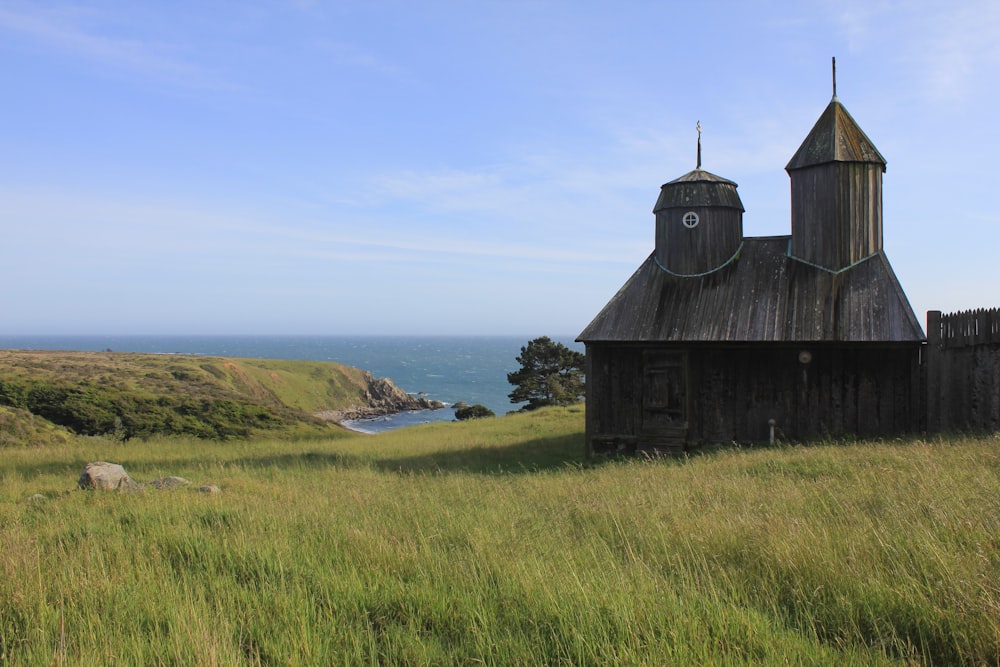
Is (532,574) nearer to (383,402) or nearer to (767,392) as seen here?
(767,392)

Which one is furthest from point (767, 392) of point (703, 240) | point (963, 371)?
point (703, 240)

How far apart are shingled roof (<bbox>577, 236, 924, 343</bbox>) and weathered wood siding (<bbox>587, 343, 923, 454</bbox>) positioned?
0.50 metres

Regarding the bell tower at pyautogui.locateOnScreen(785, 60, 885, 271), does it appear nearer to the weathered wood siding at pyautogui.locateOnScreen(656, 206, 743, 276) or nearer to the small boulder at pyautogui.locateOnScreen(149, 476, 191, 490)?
the weathered wood siding at pyautogui.locateOnScreen(656, 206, 743, 276)

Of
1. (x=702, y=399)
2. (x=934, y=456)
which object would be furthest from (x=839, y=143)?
(x=934, y=456)

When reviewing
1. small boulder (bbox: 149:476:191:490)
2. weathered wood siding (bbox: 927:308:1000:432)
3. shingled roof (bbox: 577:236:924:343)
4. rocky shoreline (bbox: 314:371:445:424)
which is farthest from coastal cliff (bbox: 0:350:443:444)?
rocky shoreline (bbox: 314:371:445:424)

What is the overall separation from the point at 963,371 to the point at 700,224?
840cm

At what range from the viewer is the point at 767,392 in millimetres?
18031

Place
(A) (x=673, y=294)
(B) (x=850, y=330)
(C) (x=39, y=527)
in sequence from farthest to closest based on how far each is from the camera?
(A) (x=673, y=294) < (B) (x=850, y=330) < (C) (x=39, y=527)

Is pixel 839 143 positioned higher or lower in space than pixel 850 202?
higher

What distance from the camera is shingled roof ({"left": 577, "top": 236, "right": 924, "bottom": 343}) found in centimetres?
1723

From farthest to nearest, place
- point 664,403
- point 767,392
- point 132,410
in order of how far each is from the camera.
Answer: point 132,410 → point 664,403 → point 767,392

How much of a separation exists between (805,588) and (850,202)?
16.7m

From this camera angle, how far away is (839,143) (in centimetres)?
1917

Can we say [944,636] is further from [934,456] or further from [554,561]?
[934,456]
